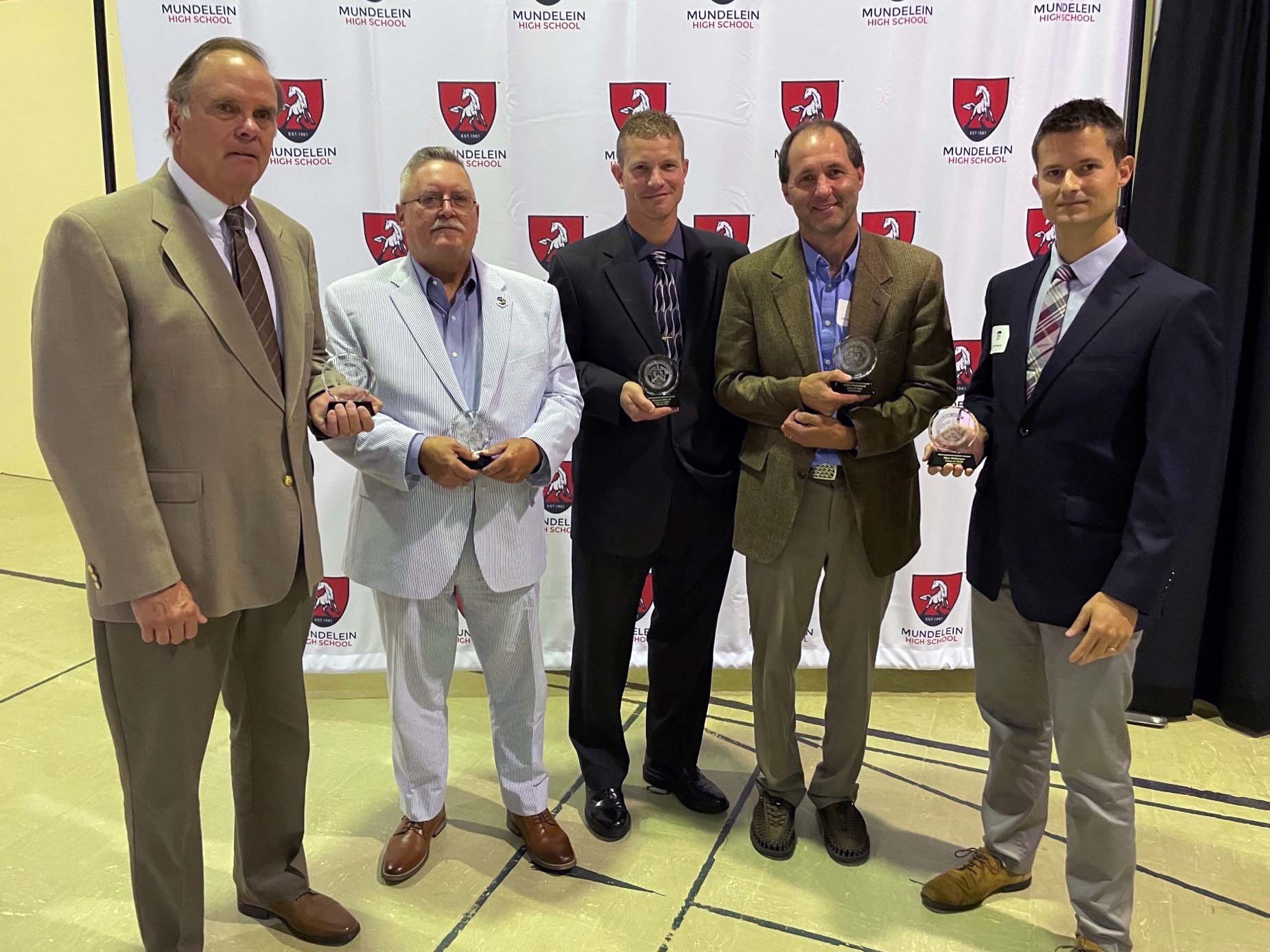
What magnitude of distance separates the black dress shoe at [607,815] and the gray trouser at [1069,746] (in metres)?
1.14

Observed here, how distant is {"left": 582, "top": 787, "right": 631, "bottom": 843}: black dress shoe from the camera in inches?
120

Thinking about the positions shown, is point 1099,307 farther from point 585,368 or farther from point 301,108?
point 301,108

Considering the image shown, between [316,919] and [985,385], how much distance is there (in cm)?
236

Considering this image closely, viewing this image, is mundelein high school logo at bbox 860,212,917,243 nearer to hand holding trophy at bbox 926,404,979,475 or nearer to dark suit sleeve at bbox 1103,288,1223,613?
hand holding trophy at bbox 926,404,979,475

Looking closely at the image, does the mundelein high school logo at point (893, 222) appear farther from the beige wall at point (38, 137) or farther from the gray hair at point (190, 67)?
the beige wall at point (38, 137)

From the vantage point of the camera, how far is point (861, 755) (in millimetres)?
2965

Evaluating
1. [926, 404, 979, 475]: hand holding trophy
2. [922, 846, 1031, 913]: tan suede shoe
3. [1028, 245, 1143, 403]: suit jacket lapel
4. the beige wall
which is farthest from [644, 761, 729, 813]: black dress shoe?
the beige wall

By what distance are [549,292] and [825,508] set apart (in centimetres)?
102

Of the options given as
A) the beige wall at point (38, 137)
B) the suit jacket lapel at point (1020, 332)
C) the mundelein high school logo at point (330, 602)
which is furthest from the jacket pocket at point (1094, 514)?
the beige wall at point (38, 137)

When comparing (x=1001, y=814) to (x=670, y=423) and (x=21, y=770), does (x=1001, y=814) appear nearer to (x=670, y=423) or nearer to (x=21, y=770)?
(x=670, y=423)

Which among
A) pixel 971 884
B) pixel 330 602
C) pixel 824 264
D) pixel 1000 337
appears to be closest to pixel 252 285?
pixel 824 264

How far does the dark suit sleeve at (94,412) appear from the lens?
191 centimetres

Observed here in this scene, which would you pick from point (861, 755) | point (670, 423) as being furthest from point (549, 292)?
point (861, 755)

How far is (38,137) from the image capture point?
22.7ft
